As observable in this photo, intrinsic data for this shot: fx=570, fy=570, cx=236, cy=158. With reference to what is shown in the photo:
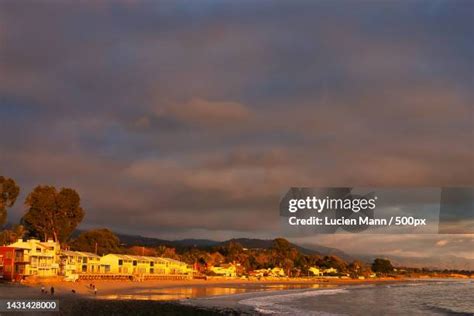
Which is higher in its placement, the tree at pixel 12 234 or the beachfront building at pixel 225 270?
the tree at pixel 12 234

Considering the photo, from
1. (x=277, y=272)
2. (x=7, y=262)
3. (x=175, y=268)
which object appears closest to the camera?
(x=7, y=262)

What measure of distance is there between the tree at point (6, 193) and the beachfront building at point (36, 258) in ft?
21.3

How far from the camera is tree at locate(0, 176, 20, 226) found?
292 ft

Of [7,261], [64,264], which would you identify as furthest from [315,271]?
[7,261]

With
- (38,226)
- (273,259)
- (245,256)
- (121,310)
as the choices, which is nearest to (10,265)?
(38,226)

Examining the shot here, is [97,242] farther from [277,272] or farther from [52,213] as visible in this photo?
[277,272]

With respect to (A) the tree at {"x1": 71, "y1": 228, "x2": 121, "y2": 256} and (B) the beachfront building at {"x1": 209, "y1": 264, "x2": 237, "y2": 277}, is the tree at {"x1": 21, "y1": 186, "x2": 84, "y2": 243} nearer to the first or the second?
(A) the tree at {"x1": 71, "y1": 228, "x2": 121, "y2": 256}

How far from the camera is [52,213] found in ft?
335

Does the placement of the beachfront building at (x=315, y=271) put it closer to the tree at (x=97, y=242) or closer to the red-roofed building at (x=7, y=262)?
the tree at (x=97, y=242)

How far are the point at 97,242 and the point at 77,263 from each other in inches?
1111

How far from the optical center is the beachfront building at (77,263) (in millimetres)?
89562

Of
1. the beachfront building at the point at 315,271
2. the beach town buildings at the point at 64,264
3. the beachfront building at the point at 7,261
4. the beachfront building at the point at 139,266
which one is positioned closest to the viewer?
the beachfront building at the point at 7,261

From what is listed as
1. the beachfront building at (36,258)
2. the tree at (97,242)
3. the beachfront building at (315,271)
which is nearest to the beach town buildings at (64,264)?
the beachfront building at (36,258)

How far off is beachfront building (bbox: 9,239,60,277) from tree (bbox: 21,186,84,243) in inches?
481
